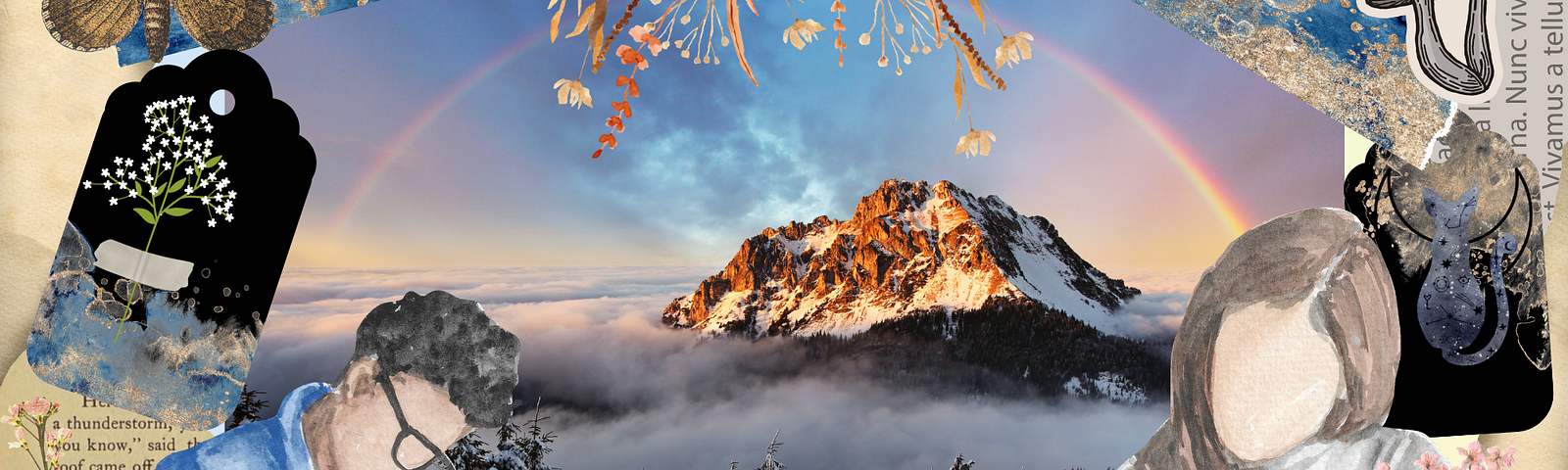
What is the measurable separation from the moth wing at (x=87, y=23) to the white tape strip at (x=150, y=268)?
0.57 m

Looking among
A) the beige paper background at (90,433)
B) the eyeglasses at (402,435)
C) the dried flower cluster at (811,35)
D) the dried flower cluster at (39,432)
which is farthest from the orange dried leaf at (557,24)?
the dried flower cluster at (39,432)

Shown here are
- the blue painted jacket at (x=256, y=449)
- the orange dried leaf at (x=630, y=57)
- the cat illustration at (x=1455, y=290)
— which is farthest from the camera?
the orange dried leaf at (x=630, y=57)

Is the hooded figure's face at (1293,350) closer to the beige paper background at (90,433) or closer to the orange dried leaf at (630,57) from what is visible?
the orange dried leaf at (630,57)

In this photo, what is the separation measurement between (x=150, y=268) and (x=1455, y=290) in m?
3.54

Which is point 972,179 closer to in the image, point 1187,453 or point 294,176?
point 1187,453

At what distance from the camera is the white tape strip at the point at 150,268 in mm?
1799

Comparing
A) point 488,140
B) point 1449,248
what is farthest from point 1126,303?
point 488,140

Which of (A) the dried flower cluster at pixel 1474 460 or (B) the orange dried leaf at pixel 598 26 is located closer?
(A) the dried flower cluster at pixel 1474 460

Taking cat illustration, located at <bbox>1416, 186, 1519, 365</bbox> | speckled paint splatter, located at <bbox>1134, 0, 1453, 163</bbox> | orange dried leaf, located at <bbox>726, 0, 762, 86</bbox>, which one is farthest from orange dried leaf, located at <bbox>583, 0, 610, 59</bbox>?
cat illustration, located at <bbox>1416, 186, 1519, 365</bbox>

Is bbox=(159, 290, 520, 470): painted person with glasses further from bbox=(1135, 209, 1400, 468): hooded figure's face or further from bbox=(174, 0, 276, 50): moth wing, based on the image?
bbox=(1135, 209, 1400, 468): hooded figure's face

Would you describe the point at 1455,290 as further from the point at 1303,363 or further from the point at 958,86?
the point at 958,86

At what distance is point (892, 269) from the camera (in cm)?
202

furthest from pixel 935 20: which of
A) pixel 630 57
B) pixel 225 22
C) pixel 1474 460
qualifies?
pixel 225 22

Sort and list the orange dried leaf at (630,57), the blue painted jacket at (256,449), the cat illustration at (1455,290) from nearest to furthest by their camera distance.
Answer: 1. the blue painted jacket at (256,449)
2. the cat illustration at (1455,290)
3. the orange dried leaf at (630,57)
